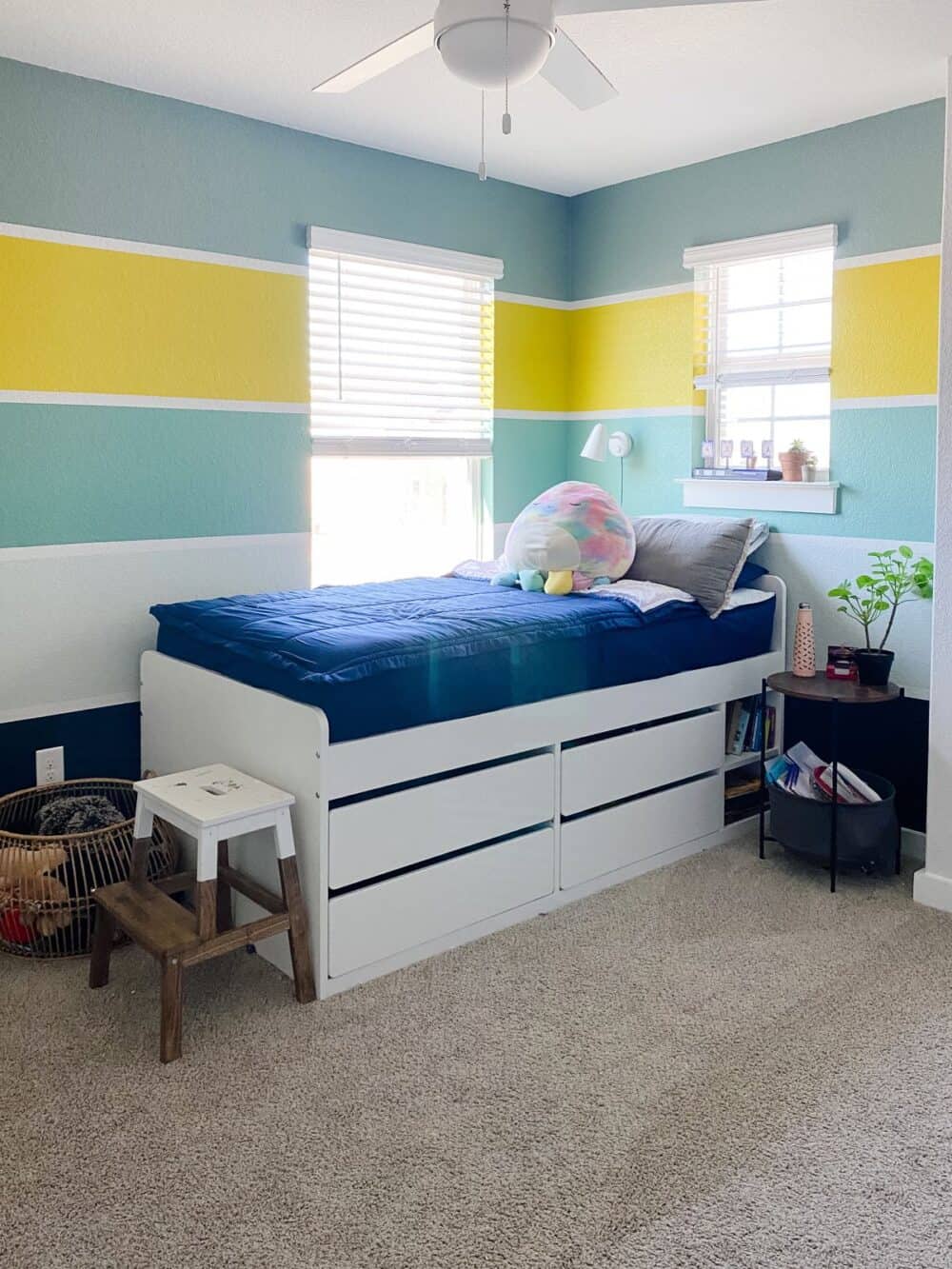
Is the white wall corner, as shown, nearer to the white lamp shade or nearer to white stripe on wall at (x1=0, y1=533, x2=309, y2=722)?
the white lamp shade

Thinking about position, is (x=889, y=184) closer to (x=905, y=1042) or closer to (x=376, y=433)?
(x=376, y=433)

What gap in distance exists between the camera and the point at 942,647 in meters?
2.97

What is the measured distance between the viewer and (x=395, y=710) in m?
2.57

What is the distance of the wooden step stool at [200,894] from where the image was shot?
227cm

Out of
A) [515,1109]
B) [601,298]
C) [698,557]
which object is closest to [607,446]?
[601,298]

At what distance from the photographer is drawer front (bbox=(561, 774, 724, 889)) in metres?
3.05

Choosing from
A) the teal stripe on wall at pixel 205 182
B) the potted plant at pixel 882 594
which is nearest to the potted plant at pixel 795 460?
the potted plant at pixel 882 594

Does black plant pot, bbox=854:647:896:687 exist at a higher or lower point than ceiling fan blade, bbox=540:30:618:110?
lower

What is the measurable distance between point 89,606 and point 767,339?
7.84ft

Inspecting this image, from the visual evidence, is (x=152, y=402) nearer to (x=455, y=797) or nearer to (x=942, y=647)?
(x=455, y=797)

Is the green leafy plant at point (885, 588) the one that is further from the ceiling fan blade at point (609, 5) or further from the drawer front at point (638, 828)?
the ceiling fan blade at point (609, 5)

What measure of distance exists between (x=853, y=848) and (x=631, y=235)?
2360 millimetres

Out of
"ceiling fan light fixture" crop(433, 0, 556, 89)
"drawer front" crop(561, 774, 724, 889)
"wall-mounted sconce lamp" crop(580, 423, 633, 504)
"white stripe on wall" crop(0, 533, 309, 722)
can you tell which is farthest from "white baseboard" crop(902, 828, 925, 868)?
"ceiling fan light fixture" crop(433, 0, 556, 89)

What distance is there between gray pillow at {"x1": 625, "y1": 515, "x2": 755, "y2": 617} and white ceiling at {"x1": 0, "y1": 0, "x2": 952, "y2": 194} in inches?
49.4
